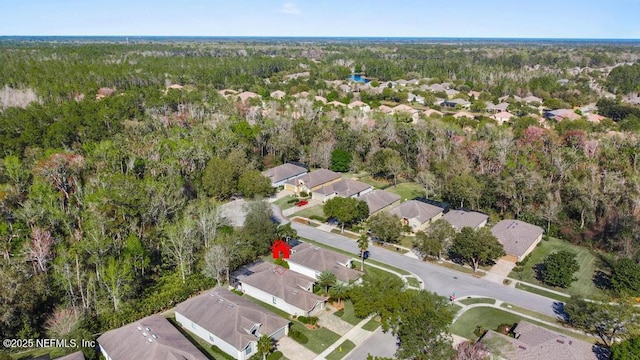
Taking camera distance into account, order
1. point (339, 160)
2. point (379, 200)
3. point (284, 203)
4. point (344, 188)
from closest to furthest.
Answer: point (379, 200)
point (284, 203)
point (344, 188)
point (339, 160)

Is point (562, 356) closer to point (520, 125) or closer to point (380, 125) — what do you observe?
point (380, 125)

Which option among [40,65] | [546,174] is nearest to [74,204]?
[546,174]

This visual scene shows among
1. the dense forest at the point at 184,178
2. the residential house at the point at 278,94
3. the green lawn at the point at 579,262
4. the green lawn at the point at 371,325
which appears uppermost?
the residential house at the point at 278,94

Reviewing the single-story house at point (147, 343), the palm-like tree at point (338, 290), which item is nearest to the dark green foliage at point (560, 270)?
the palm-like tree at point (338, 290)

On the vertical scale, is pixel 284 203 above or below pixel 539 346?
below

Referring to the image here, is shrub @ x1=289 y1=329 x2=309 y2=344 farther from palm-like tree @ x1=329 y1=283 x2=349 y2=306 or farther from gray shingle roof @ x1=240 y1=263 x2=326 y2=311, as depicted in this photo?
palm-like tree @ x1=329 y1=283 x2=349 y2=306

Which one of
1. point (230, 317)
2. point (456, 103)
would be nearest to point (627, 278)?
point (230, 317)

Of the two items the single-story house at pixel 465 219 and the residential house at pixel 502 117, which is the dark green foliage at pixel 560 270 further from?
the residential house at pixel 502 117

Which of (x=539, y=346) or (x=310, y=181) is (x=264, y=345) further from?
(x=310, y=181)
